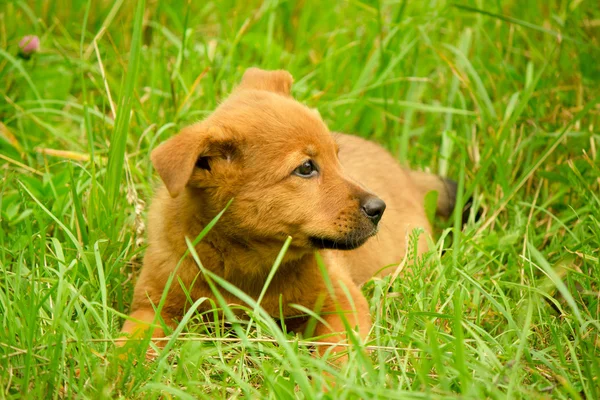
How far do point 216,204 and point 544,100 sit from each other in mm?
2722

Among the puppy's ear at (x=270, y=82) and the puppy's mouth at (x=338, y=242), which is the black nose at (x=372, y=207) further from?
the puppy's ear at (x=270, y=82)

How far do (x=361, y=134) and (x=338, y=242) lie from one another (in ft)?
7.59

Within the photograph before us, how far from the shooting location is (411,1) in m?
6.28

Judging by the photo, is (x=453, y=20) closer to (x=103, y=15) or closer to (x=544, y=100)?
(x=544, y=100)

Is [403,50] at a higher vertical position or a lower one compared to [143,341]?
higher

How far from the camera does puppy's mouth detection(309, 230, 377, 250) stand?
3.53 m

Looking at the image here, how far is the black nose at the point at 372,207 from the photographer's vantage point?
3525mm

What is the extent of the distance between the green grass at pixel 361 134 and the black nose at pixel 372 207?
44 centimetres

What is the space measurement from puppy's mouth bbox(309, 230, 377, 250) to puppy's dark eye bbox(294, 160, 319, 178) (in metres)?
0.29

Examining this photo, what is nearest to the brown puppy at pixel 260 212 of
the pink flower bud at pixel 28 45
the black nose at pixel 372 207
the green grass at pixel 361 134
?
the black nose at pixel 372 207

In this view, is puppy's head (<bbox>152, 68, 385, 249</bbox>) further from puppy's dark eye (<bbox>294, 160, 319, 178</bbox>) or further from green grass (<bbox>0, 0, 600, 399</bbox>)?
green grass (<bbox>0, 0, 600, 399</bbox>)

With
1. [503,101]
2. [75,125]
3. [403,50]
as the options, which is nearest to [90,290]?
[75,125]

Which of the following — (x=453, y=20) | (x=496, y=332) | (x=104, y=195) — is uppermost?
(x=453, y=20)

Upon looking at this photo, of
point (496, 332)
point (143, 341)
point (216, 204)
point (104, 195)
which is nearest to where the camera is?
point (143, 341)
